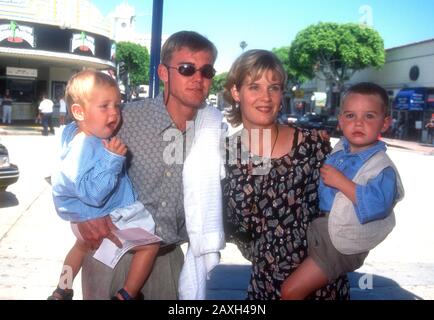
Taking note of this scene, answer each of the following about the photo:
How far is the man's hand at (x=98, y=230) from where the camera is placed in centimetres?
212

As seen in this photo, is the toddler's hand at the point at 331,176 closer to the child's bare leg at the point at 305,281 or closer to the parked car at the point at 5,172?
the child's bare leg at the point at 305,281

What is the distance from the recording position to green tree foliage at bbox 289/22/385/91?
3553 centimetres

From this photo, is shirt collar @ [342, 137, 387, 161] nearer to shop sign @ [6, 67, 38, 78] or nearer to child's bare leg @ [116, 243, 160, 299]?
child's bare leg @ [116, 243, 160, 299]

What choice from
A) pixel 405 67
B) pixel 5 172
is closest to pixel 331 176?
pixel 5 172

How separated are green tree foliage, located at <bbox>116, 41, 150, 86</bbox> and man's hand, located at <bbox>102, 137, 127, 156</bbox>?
61642 mm

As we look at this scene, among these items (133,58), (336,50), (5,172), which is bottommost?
(5,172)

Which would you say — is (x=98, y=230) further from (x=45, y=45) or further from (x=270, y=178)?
(x=45, y=45)

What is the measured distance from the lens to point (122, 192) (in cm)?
213

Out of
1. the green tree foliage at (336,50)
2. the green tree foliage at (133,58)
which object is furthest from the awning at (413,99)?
the green tree foliage at (133,58)

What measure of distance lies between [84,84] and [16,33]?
66.1 ft

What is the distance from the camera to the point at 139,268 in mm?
2191

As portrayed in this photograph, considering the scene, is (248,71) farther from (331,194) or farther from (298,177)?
(331,194)

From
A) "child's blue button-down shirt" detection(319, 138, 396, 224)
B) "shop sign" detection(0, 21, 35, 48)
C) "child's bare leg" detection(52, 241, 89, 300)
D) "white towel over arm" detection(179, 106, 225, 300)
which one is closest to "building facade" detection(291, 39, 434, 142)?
"shop sign" detection(0, 21, 35, 48)
